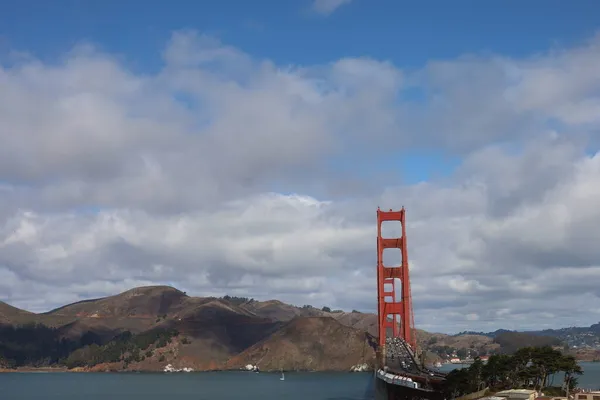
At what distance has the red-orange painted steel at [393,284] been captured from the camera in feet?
384

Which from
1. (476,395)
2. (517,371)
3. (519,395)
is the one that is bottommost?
(476,395)

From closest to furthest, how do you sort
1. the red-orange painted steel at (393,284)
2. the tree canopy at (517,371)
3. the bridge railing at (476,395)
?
the bridge railing at (476,395) < the tree canopy at (517,371) < the red-orange painted steel at (393,284)

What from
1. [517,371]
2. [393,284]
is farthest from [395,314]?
[517,371]

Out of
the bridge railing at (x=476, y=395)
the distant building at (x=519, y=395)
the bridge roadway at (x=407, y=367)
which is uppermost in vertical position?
the bridge roadway at (x=407, y=367)

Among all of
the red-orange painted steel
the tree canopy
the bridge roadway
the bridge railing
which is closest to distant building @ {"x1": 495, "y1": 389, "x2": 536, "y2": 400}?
the bridge railing

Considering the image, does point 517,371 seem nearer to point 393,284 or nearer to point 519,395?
point 519,395

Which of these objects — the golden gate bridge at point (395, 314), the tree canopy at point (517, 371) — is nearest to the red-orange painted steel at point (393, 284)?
the golden gate bridge at point (395, 314)

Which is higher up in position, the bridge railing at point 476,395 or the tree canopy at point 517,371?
the tree canopy at point 517,371

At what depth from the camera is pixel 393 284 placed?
12394 centimetres

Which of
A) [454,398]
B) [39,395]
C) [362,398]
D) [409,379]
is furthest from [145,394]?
[454,398]

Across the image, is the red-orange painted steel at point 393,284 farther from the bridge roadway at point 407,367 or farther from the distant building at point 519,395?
the distant building at point 519,395

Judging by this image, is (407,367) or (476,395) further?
(407,367)

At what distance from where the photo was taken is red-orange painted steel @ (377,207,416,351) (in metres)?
117

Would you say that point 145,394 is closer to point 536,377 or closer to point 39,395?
point 39,395
